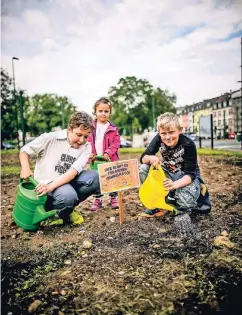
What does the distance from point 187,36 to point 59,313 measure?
6.59 feet

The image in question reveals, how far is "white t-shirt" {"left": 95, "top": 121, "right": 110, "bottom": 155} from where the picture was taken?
9.23ft

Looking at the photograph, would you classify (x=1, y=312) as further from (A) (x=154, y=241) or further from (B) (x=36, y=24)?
(B) (x=36, y=24)

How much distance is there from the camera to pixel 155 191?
207cm

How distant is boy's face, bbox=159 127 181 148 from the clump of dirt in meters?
0.60

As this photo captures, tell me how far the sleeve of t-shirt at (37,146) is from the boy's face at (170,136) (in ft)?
2.86

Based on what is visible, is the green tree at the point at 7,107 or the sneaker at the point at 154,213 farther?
the green tree at the point at 7,107

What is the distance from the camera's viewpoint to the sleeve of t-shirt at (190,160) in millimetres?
2086

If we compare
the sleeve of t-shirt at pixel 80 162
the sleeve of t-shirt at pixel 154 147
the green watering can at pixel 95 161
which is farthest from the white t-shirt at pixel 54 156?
the sleeve of t-shirt at pixel 154 147

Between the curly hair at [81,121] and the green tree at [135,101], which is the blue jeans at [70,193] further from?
the green tree at [135,101]

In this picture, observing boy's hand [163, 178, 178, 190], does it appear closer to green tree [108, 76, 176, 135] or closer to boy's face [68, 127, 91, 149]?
boy's face [68, 127, 91, 149]

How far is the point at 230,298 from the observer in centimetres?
111

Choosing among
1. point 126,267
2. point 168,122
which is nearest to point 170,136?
point 168,122

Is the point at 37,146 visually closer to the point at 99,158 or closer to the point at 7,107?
the point at 99,158

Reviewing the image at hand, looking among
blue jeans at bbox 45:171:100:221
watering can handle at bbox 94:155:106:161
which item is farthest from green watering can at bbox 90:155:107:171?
blue jeans at bbox 45:171:100:221
